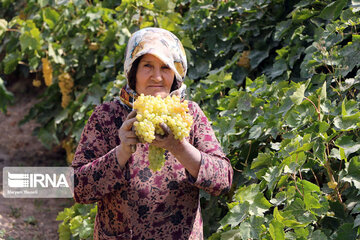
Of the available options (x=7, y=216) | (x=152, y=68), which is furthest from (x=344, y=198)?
(x=7, y=216)

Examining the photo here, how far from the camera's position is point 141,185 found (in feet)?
6.37

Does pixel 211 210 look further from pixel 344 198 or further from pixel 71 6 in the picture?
pixel 71 6

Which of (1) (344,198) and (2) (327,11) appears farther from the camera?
(2) (327,11)

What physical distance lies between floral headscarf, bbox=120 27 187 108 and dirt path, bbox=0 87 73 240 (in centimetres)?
187

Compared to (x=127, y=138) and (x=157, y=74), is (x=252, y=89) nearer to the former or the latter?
(x=157, y=74)

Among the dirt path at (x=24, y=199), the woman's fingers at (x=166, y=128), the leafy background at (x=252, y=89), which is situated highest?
the woman's fingers at (x=166, y=128)

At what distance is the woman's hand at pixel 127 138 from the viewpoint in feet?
5.65

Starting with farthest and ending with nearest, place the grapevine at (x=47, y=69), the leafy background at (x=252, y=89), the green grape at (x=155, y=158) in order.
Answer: the grapevine at (x=47, y=69)
the leafy background at (x=252, y=89)
the green grape at (x=155, y=158)

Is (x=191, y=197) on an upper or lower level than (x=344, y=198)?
upper

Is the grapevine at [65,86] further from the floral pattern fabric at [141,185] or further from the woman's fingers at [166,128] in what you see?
the woman's fingers at [166,128]

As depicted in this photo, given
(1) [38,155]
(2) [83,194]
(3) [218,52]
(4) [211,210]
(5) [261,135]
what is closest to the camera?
(2) [83,194]

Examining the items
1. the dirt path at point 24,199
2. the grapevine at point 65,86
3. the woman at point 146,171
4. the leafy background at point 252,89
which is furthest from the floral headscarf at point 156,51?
the grapevine at point 65,86

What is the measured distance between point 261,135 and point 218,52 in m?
1.12

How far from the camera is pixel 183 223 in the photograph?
6.50 feet
